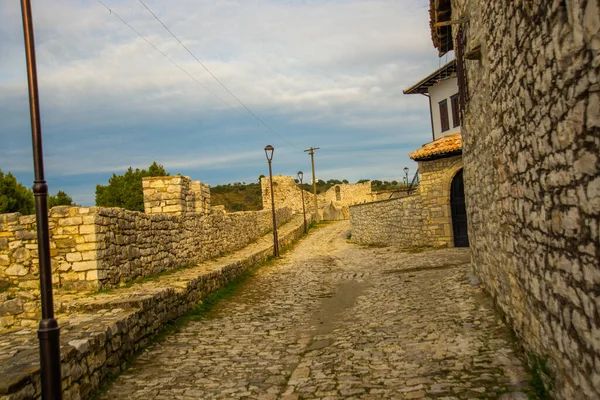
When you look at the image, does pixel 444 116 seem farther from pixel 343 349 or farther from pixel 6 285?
pixel 6 285

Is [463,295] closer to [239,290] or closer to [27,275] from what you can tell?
[239,290]

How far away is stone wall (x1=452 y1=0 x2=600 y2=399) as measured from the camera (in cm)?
293

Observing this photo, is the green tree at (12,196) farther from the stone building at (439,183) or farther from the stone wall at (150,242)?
the stone building at (439,183)

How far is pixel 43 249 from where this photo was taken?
4.03 m

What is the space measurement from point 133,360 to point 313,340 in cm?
246

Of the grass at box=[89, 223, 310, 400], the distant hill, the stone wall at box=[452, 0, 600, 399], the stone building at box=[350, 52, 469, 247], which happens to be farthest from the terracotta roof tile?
the distant hill

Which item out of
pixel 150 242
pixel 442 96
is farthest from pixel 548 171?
pixel 442 96

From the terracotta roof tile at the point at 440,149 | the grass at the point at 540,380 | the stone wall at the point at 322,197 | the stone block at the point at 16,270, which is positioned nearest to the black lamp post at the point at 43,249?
the grass at the point at 540,380

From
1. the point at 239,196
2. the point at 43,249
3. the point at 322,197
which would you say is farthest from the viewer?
the point at 239,196

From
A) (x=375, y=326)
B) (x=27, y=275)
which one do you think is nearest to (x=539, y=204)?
(x=375, y=326)

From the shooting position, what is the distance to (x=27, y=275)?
8.52 m

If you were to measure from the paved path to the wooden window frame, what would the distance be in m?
10.3

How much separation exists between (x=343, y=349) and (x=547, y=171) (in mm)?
→ 3559

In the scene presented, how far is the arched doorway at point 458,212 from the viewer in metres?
18.4
